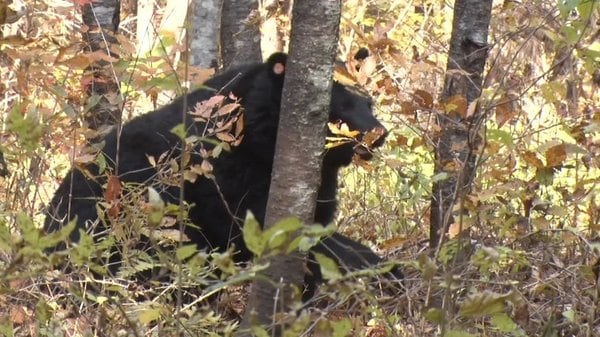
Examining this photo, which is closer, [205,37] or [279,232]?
[279,232]

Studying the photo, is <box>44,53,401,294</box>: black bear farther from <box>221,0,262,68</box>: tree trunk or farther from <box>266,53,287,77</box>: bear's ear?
<box>221,0,262,68</box>: tree trunk

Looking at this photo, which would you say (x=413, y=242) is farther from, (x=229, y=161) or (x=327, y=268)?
(x=327, y=268)

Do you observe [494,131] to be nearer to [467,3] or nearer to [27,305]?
[467,3]

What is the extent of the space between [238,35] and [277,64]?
7.16 feet

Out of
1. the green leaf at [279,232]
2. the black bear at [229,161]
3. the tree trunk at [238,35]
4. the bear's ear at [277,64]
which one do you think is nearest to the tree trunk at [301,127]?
the green leaf at [279,232]

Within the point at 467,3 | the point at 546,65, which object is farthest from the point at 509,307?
the point at 546,65

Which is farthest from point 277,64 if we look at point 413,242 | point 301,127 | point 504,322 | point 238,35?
point 504,322

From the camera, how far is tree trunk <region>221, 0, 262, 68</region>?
7727 millimetres

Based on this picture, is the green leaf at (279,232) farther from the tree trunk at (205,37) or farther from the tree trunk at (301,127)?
the tree trunk at (205,37)

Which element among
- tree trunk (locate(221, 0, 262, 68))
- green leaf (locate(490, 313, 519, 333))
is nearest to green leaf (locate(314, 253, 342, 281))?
green leaf (locate(490, 313, 519, 333))

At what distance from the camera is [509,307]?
450 centimetres

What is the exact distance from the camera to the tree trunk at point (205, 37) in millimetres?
8445

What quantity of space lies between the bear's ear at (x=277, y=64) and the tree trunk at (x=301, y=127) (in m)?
1.67

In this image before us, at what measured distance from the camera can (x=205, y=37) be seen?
8438mm
